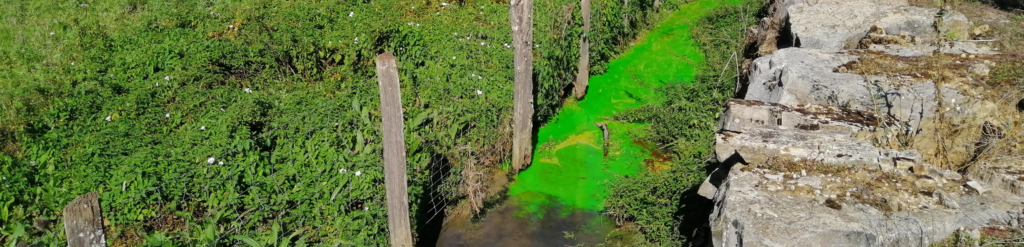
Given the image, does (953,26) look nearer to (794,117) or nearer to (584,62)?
(794,117)

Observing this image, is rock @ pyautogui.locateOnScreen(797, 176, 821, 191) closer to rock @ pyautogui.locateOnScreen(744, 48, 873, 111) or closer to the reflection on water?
rock @ pyautogui.locateOnScreen(744, 48, 873, 111)

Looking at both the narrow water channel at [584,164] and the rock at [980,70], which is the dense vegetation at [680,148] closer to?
the narrow water channel at [584,164]

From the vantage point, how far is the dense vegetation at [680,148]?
19.7 ft

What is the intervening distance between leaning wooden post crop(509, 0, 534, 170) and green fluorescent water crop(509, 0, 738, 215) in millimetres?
234

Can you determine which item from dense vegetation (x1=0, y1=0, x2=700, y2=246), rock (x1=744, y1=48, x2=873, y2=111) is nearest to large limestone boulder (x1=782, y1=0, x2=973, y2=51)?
rock (x1=744, y1=48, x2=873, y2=111)

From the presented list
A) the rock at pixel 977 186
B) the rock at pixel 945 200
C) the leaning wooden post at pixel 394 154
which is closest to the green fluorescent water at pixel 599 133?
the leaning wooden post at pixel 394 154

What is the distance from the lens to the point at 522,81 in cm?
672

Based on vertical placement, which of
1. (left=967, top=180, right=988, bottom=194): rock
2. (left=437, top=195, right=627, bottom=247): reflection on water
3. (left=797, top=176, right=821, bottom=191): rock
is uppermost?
(left=967, top=180, right=988, bottom=194): rock

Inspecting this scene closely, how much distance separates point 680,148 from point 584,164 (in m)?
0.90

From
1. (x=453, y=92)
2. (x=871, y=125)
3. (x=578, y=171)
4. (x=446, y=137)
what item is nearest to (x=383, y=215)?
(x=446, y=137)

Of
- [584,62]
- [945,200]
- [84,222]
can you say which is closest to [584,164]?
[584,62]

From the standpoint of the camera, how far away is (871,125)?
5621mm

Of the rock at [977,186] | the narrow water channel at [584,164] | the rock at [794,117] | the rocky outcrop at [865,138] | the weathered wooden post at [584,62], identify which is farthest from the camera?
the weathered wooden post at [584,62]

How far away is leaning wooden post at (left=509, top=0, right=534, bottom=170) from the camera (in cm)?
654
